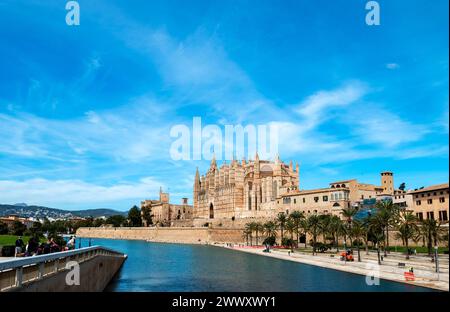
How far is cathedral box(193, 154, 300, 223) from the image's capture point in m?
121

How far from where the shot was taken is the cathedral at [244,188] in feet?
398

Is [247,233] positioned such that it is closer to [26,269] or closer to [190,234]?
[190,234]

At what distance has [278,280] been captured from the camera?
134ft

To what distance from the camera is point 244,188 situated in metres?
136

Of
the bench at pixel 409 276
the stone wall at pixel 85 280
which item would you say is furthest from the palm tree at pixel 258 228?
the bench at pixel 409 276

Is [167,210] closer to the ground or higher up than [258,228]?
higher up

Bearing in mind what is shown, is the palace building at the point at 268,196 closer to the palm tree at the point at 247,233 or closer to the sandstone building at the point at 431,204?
the sandstone building at the point at 431,204

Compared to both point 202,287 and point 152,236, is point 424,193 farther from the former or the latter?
point 152,236

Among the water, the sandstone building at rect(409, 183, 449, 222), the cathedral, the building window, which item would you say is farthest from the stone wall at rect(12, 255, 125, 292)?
the cathedral

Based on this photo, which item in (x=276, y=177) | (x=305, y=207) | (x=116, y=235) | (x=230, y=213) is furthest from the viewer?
(x=116, y=235)

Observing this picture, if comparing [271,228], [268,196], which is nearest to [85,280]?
[271,228]

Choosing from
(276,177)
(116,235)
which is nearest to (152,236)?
(116,235)

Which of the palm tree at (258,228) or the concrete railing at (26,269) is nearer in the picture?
the concrete railing at (26,269)
